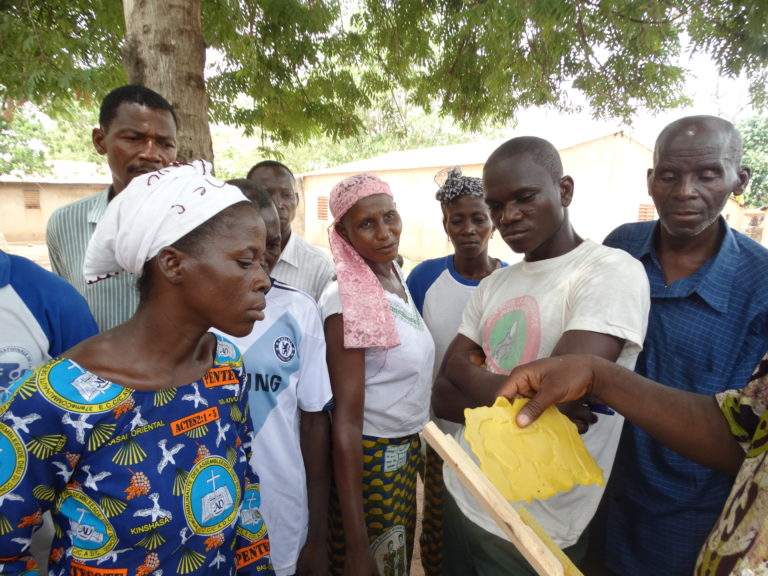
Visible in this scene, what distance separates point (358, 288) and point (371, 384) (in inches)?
16.0

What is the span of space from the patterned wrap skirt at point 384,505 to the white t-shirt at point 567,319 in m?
0.32

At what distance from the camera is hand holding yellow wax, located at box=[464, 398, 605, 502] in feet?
3.62

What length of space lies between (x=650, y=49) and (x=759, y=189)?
2013 centimetres

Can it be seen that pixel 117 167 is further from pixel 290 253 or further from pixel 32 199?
pixel 32 199

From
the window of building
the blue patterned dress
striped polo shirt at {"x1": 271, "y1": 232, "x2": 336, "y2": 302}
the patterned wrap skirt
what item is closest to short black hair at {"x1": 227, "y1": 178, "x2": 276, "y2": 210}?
the blue patterned dress

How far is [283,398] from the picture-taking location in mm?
1627

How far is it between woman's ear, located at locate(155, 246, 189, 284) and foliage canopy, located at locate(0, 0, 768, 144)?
1.93 m

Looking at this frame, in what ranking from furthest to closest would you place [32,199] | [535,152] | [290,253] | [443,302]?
[32,199]
[290,253]
[443,302]
[535,152]

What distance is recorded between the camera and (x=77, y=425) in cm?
101

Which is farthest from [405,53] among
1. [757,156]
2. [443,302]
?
[757,156]

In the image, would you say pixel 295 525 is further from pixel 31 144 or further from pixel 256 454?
pixel 31 144

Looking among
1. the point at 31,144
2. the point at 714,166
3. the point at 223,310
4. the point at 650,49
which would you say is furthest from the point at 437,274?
the point at 31,144

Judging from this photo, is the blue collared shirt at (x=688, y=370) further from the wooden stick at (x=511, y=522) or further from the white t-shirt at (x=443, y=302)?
the wooden stick at (x=511, y=522)

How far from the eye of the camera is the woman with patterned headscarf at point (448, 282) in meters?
2.42
